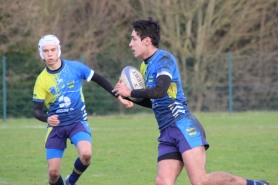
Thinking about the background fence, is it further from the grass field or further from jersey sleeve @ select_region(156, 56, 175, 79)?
jersey sleeve @ select_region(156, 56, 175, 79)


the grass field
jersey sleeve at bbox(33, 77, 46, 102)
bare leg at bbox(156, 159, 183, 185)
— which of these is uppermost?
jersey sleeve at bbox(33, 77, 46, 102)

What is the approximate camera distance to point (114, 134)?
13.7 meters

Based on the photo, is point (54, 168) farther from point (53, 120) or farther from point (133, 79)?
point (133, 79)

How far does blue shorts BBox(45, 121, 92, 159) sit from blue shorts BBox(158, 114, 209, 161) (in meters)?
1.46

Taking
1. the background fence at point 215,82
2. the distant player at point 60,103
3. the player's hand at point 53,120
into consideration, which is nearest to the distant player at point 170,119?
the player's hand at point 53,120

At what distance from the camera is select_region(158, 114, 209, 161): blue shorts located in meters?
5.51

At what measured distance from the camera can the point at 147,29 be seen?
563 cm

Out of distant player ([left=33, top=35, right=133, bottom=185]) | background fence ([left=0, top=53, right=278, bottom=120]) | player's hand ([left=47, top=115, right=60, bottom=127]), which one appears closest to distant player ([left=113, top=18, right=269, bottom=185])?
player's hand ([left=47, top=115, right=60, bottom=127])

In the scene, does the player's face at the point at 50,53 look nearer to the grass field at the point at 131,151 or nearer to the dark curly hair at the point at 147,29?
the dark curly hair at the point at 147,29

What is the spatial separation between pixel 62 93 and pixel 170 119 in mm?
1759

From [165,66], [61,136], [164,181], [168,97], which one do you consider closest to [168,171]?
[164,181]

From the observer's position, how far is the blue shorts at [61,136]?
269 inches

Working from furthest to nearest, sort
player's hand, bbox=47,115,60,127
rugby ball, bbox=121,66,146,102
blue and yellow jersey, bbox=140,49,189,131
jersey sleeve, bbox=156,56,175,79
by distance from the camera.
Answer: player's hand, bbox=47,115,60,127 < rugby ball, bbox=121,66,146,102 < blue and yellow jersey, bbox=140,49,189,131 < jersey sleeve, bbox=156,56,175,79

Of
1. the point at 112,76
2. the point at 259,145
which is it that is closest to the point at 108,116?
the point at 112,76
